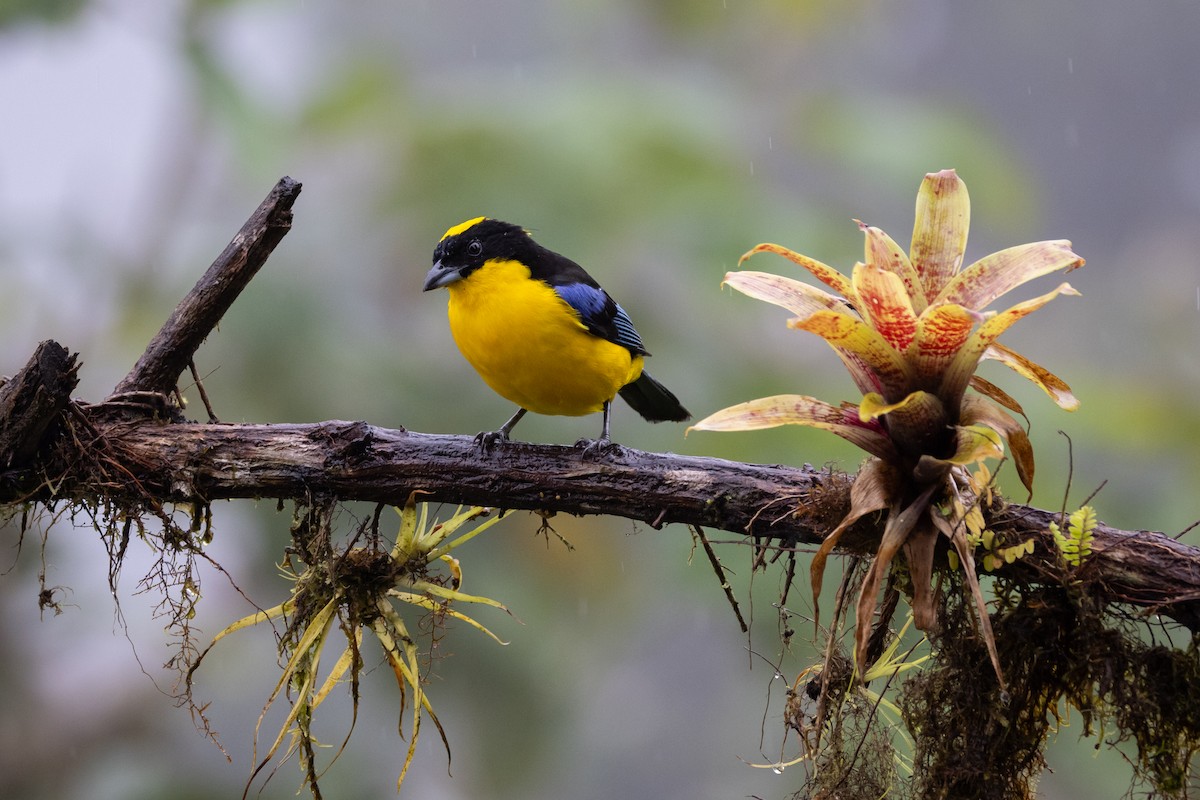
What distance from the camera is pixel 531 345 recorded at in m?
3.44

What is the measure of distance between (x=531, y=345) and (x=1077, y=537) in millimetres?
1772

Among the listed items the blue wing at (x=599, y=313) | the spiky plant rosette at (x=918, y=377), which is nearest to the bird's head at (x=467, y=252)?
the blue wing at (x=599, y=313)

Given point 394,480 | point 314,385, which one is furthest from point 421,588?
point 314,385

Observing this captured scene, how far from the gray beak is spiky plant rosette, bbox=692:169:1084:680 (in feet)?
5.13

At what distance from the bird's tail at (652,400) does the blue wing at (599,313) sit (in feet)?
0.57

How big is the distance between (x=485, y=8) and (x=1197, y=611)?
12.9 metres

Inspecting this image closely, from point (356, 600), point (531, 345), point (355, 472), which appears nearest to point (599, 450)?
point (355, 472)

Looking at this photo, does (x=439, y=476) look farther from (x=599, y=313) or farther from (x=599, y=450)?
(x=599, y=313)

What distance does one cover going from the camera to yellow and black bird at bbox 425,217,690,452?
3.47 meters

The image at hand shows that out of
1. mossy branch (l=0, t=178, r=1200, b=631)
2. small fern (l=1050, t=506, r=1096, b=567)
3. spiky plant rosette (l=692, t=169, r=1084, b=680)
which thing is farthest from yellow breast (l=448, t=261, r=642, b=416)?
small fern (l=1050, t=506, r=1096, b=567)

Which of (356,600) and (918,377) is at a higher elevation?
(918,377)

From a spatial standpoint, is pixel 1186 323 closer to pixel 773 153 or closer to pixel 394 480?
pixel 773 153

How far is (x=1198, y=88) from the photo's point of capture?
1220 cm

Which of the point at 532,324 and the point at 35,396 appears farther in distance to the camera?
the point at 532,324
